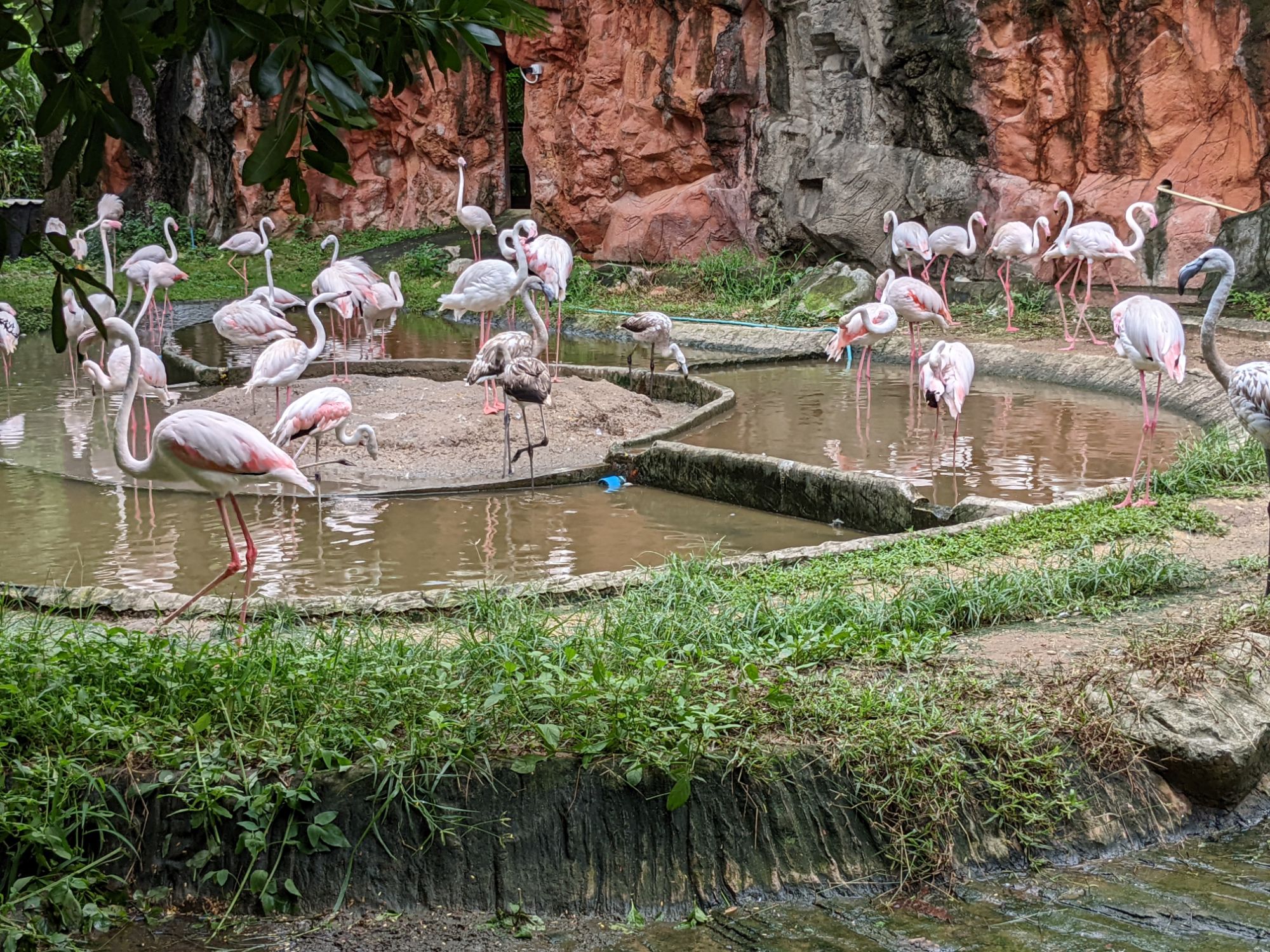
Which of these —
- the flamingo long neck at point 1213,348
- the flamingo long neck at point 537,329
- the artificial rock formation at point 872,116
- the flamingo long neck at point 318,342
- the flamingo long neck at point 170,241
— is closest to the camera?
the flamingo long neck at point 1213,348

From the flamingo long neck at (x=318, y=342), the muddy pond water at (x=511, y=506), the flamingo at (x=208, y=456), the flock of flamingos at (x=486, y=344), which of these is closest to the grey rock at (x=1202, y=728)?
the flock of flamingos at (x=486, y=344)

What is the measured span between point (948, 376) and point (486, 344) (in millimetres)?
3313

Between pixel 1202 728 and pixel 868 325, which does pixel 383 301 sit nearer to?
pixel 868 325

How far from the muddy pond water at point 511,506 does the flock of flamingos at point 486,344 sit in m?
0.29

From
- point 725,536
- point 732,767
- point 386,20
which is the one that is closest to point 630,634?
point 732,767

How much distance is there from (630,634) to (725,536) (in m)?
2.86

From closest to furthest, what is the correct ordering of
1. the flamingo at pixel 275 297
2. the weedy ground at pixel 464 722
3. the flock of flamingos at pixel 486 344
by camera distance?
the weedy ground at pixel 464 722 → the flock of flamingos at pixel 486 344 → the flamingo at pixel 275 297

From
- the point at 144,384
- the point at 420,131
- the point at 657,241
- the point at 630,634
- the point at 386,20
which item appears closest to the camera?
the point at 386,20

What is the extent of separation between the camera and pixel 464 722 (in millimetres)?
3656

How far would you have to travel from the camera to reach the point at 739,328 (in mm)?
15406

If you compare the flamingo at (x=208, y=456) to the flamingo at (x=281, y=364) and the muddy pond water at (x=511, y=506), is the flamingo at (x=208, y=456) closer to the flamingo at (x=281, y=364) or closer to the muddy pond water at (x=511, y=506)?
the muddy pond water at (x=511, y=506)

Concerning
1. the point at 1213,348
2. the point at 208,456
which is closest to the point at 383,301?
the point at 208,456

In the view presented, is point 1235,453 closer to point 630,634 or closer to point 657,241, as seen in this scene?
point 630,634

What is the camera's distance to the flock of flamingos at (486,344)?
17.7 ft
